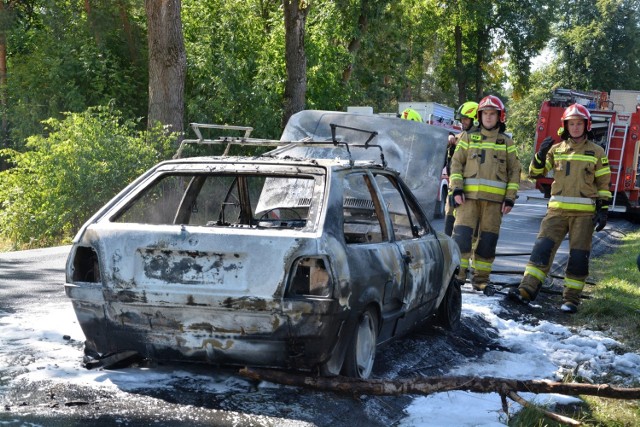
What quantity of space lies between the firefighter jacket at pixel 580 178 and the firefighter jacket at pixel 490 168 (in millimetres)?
444

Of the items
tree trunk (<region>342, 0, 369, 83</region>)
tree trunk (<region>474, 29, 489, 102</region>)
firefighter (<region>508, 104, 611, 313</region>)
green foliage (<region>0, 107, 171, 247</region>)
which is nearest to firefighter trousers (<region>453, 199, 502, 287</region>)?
firefighter (<region>508, 104, 611, 313</region>)

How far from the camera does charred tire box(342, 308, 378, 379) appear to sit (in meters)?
5.31

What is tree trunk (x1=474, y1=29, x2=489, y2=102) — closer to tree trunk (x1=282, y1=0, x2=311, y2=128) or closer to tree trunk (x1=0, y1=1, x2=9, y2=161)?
tree trunk (x1=0, y1=1, x2=9, y2=161)

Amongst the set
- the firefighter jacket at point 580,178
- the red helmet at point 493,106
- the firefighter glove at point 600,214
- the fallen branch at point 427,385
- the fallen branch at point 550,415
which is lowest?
the fallen branch at point 550,415

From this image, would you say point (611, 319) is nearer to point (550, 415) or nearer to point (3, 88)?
point (550, 415)

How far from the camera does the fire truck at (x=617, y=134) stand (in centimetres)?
2114

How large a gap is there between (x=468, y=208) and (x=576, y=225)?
1103 mm

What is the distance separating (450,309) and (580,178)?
2798 millimetres

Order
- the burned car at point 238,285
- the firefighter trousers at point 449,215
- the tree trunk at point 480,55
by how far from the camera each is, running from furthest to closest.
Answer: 1. the tree trunk at point 480,55
2. the firefighter trousers at point 449,215
3. the burned car at point 238,285

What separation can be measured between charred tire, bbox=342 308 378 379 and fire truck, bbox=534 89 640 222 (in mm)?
15562

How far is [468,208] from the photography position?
9766 mm

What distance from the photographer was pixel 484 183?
31.7 ft

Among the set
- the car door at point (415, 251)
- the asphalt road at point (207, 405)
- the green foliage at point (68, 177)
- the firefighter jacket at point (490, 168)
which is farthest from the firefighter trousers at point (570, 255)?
the green foliage at point (68, 177)

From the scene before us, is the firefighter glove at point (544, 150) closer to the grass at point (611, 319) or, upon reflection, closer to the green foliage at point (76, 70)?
the grass at point (611, 319)
